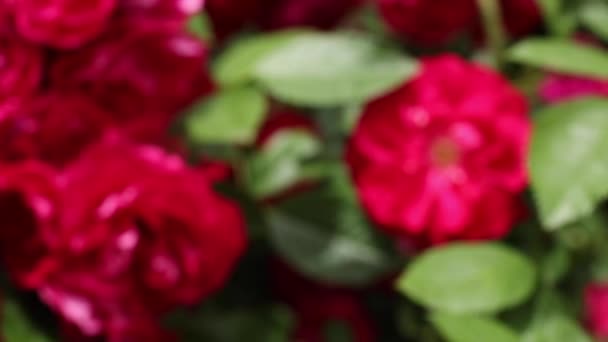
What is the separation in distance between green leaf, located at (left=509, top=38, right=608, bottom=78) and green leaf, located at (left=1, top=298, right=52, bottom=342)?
0.30m

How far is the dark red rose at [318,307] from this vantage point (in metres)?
0.69

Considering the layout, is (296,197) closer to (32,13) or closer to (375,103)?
(375,103)

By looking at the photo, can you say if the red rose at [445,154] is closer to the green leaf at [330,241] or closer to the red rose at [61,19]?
the green leaf at [330,241]

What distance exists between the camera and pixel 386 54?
2.10 feet

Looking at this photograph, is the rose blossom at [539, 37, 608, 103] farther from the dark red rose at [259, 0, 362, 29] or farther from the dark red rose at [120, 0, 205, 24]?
the dark red rose at [120, 0, 205, 24]

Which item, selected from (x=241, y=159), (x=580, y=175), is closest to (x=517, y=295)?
(x=580, y=175)

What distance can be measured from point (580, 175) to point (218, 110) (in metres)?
0.21

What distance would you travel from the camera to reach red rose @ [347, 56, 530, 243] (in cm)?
60

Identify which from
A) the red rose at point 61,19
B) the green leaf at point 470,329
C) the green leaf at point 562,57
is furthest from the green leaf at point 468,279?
the red rose at point 61,19

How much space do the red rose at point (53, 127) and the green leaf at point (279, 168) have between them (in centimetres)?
13

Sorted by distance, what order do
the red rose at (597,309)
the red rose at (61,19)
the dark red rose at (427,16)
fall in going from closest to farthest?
1. the red rose at (61,19)
2. the dark red rose at (427,16)
3. the red rose at (597,309)

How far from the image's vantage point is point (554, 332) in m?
0.61

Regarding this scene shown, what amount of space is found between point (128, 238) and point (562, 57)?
26 centimetres

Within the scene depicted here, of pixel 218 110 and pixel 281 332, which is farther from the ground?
pixel 218 110
